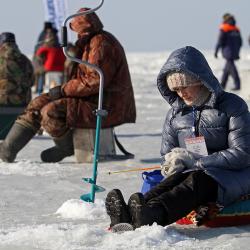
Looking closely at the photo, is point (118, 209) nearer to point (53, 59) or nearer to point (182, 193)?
point (182, 193)

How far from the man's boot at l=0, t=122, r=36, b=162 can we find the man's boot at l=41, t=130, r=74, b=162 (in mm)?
235

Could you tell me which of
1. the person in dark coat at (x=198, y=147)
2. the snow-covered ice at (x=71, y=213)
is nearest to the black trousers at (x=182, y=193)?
the person in dark coat at (x=198, y=147)

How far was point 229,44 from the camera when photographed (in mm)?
18156

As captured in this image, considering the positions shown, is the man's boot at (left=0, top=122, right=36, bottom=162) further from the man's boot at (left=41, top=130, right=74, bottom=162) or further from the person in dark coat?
the person in dark coat

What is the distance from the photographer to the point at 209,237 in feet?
13.9

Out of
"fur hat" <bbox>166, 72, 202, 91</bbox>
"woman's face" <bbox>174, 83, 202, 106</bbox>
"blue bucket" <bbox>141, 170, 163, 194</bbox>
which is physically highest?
"fur hat" <bbox>166, 72, 202, 91</bbox>

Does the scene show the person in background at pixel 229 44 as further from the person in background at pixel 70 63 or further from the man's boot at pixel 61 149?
the man's boot at pixel 61 149

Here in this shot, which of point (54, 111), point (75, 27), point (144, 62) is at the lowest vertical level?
point (144, 62)

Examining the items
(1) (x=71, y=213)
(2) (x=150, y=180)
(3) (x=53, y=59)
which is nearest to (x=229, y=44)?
(3) (x=53, y=59)

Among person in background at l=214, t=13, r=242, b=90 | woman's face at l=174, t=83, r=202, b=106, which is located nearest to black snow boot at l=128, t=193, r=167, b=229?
woman's face at l=174, t=83, r=202, b=106

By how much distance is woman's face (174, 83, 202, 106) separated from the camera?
4625 mm

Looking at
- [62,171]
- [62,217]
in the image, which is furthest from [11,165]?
[62,217]

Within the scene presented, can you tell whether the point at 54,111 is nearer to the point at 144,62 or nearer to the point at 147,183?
the point at 147,183

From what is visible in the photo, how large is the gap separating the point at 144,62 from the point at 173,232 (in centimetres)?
3120
